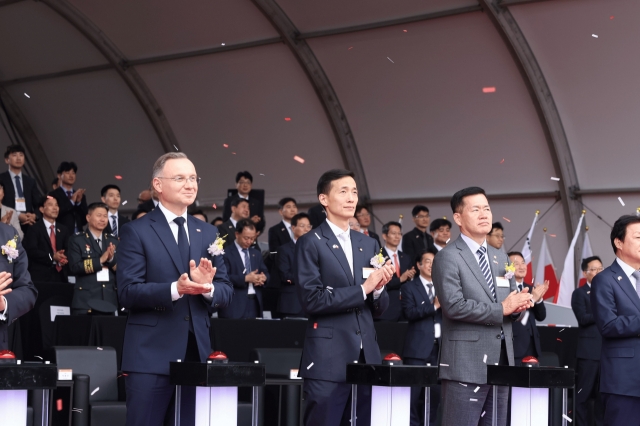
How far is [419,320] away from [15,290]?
4.55m

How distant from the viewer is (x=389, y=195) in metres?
12.0

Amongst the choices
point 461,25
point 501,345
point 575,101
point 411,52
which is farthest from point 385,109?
point 501,345

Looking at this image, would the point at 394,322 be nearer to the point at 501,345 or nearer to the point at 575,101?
the point at 575,101

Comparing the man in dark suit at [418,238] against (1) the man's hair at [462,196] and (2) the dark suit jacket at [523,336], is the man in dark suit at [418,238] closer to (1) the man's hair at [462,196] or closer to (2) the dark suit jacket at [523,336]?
(2) the dark suit jacket at [523,336]

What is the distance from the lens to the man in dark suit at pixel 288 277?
9094mm

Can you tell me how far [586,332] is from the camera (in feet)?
27.2

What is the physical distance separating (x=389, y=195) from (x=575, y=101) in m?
2.98

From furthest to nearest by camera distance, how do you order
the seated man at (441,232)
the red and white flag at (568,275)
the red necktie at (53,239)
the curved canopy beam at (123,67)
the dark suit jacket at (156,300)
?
the curved canopy beam at (123,67)
the red and white flag at (568,275)
the seated man at (441,232)
the red necktie at (53,239)
the dark suit jacket at (156,300)

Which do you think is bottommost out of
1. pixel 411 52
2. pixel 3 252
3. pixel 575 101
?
pixel 3 252

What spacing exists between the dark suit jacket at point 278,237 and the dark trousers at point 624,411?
566cm

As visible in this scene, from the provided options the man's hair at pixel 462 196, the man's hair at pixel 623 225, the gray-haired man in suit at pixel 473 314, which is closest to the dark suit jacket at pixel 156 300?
the gray-haired man in suit at pixel 473 314

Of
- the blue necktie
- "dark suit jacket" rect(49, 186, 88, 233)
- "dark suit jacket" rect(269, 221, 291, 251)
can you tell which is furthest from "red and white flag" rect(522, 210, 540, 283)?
the blue necktie

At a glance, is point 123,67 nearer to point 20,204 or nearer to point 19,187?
point 19,187

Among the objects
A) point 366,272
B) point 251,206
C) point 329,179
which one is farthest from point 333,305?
point 251,206
